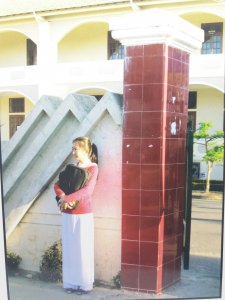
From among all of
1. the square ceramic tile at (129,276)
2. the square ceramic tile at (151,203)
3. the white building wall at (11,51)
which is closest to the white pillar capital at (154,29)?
the white building wall at (11,51)

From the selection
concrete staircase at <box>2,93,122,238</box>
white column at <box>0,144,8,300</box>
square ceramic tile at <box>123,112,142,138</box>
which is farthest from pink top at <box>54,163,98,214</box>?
white column at <box>0,144,8,300</box>

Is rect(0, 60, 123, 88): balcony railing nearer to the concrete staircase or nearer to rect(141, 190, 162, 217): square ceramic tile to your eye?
the concrete staircase

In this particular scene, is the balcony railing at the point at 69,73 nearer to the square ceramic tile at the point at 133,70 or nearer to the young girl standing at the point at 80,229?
the square ceramic tile at the point at 133,70

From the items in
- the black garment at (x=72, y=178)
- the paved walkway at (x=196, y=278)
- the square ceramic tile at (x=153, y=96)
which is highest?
the square ceramic tile at (x=153, y=96)

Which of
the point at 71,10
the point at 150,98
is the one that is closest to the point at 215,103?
the point at 150,98

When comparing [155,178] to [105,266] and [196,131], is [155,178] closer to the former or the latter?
[196,131]

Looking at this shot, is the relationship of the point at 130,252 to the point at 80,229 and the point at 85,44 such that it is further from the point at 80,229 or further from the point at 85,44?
the point at 85,44

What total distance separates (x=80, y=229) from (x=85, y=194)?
21cm

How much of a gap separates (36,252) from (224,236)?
1.13 m

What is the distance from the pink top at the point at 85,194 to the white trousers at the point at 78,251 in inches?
1.2

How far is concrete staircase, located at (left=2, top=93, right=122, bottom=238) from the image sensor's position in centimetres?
264

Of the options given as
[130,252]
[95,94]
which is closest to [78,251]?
[130,252]

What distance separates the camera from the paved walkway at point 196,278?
274 centimetres

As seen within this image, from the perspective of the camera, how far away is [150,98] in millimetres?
2553
